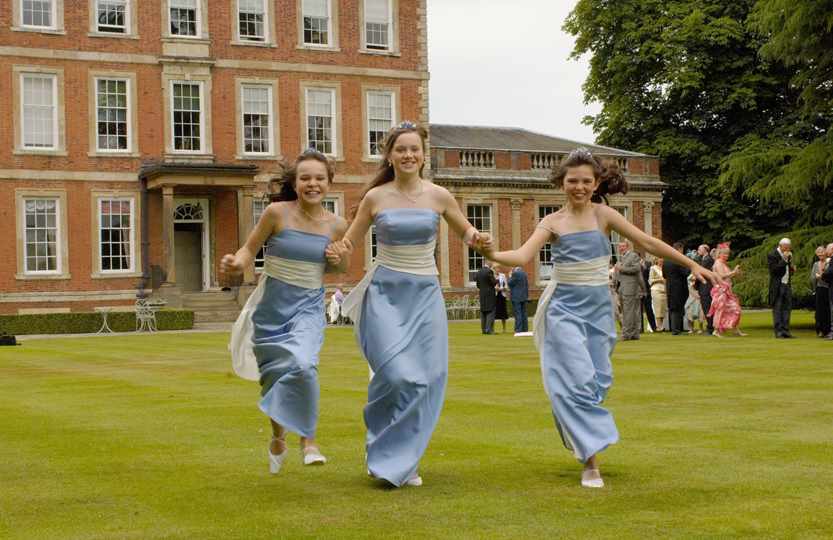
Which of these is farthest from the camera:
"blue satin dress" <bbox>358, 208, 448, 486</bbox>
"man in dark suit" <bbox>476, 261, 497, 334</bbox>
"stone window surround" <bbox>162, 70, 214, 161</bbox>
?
"stone window surround" <bbox>162, 70, 214, 161</bbox>

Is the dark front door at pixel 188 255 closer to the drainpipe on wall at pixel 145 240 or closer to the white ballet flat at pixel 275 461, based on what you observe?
the drainpipe on wall at pixel 145 240

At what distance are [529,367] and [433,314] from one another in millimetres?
8696

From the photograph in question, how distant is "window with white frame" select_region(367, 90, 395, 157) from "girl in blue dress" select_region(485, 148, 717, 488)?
33722mm

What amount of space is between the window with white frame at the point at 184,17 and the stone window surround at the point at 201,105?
3.84 feet

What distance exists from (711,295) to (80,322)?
17.0 m

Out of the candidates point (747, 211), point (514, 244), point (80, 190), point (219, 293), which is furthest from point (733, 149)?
point (80, 190)

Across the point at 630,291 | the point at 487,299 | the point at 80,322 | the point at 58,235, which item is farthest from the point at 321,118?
the point at 630,291

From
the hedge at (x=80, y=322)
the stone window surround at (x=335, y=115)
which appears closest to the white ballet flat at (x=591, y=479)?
the hedge at (x=80, y=322)

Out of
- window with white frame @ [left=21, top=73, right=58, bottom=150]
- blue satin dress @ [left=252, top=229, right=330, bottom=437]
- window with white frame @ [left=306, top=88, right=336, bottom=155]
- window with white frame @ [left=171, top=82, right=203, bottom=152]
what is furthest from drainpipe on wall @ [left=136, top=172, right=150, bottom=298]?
blue satin dress @ [left=252, top=229, right=330, bottom=437]

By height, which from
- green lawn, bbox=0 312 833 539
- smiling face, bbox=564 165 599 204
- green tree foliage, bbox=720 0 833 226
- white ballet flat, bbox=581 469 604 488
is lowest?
green lawn, bbox=0 312 833 539

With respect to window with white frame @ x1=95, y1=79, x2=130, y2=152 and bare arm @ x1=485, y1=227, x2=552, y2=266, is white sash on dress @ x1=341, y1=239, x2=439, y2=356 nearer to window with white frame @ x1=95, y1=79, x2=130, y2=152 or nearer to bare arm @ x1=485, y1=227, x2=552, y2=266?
bare arm @ x1=485, y1=227, x2=552, y2=266

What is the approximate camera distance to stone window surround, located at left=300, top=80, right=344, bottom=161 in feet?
133

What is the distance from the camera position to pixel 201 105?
38.8m

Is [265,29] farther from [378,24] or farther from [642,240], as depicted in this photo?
[642,240]
